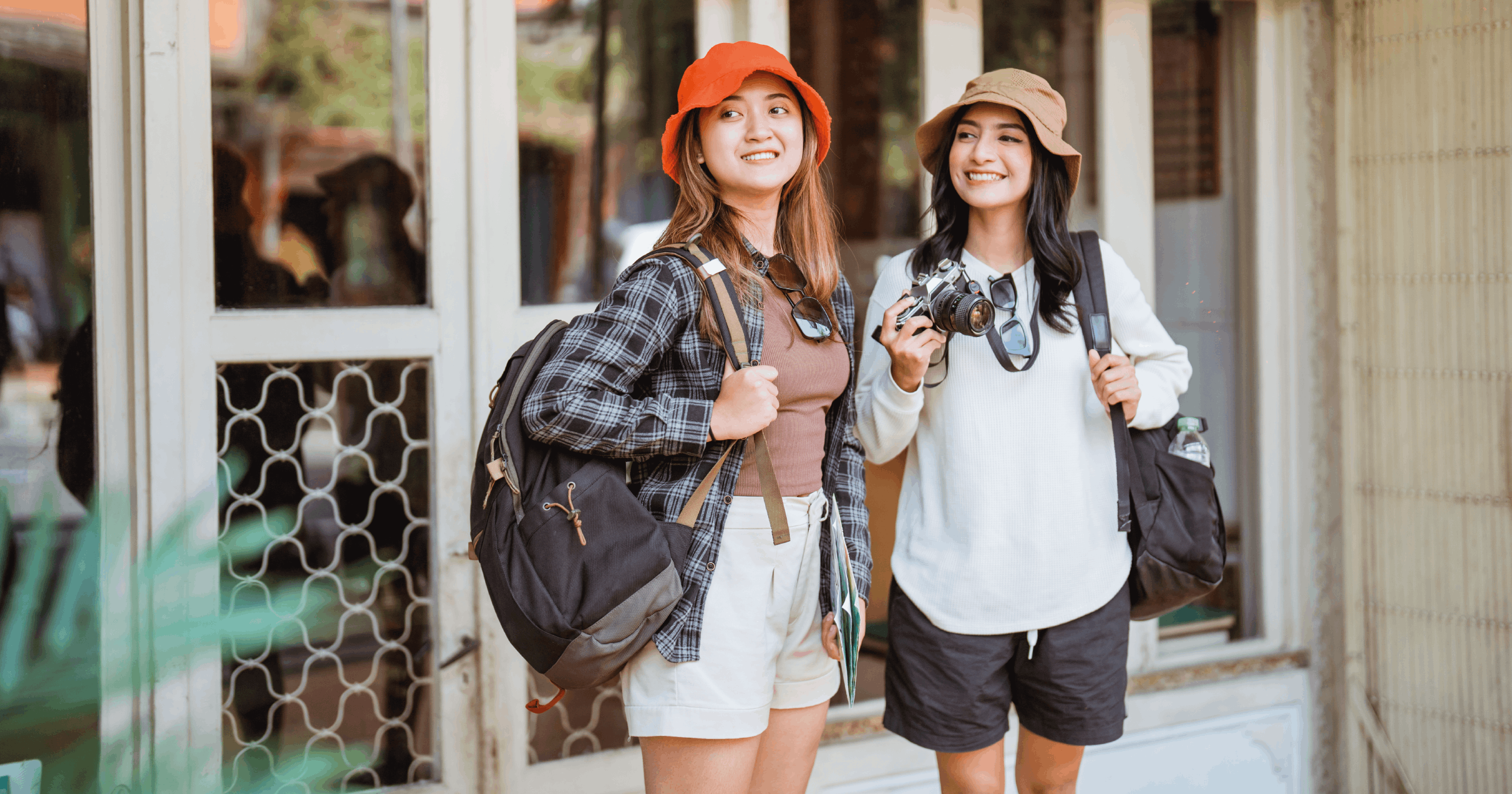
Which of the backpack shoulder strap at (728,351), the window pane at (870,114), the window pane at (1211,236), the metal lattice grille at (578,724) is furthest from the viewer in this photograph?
the window pane at (870,114)

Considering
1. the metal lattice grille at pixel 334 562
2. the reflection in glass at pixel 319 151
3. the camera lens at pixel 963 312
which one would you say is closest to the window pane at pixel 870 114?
the reflection in glass at pixel 319 151

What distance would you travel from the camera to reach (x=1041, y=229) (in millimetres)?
1877

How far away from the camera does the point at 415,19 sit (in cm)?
244

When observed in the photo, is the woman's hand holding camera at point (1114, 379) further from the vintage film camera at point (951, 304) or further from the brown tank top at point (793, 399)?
the brown tank top at point (793, 399)

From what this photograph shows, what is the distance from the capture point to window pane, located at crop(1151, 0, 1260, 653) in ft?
10.3

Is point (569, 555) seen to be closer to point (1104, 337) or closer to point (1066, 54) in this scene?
point (1104, 337)

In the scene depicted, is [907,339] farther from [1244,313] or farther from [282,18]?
[1244,313]

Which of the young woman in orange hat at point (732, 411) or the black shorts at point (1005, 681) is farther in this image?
the black shorts at point (1005, 681)

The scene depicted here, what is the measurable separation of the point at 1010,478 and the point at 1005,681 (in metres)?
0.35

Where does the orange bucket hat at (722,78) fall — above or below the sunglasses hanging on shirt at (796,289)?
above

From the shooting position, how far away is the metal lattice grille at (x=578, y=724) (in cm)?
252

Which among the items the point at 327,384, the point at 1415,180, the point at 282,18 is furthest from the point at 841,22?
the point at 327,384

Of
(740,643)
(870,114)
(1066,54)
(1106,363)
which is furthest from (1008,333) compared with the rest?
(870,114)

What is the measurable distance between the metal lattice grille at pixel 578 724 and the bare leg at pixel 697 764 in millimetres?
985
